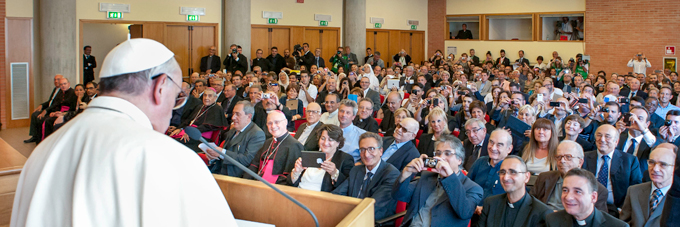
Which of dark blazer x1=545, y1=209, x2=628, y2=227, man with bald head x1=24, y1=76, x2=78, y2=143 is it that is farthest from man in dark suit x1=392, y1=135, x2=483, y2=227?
man with bald head x1=24, y1=76, x2=78, y2=143

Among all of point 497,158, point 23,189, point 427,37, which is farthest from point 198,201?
point 427,37

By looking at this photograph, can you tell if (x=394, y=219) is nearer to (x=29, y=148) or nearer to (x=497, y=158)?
(x=497, y=158)

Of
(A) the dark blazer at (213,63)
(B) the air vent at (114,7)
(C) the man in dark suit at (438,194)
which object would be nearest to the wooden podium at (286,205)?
(C) the man in dark suit at (438,194)

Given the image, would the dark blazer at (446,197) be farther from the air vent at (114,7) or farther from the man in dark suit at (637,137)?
the air vent at (114,7)

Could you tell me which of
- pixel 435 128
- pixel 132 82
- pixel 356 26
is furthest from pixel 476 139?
pixel 356 26

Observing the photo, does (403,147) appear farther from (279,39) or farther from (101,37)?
(101,37)

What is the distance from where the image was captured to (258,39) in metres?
15.6

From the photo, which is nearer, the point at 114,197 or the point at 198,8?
the point at 114,197

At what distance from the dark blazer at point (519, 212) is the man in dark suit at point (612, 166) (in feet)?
4.25

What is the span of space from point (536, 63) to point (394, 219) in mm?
Result: 15073

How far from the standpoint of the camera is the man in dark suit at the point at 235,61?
1379cm

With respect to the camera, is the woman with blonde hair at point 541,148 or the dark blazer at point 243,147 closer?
the woman with blonde hair at point 541,148

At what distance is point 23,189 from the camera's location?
3.76 feet

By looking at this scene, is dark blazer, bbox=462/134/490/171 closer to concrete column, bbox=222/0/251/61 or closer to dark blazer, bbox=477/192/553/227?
dark blazer, bbox=477/192/553/227
